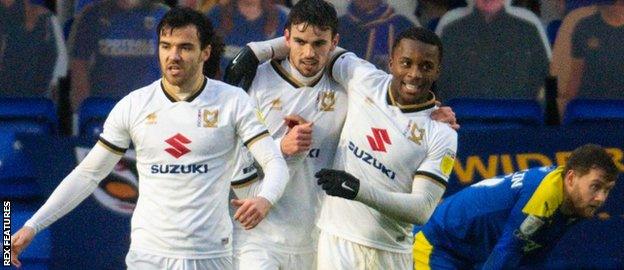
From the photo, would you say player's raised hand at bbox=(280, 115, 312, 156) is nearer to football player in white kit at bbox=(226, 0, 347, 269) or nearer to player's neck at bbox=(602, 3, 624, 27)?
football player in white kit at bbox=(226, 0, 347, 269)

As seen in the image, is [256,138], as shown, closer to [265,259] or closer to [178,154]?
[178,154]

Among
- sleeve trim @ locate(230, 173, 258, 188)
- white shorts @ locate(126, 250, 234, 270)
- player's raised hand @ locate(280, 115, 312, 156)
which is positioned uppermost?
player's raised hand @ locate(280, 115, 312, 156)

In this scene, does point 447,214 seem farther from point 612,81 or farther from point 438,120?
point 612,81

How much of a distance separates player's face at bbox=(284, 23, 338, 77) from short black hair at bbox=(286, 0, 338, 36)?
0.02m

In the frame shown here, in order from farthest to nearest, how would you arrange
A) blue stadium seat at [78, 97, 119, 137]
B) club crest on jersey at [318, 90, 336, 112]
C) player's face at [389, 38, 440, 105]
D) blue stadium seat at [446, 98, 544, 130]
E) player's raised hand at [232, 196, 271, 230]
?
blue stadium seat at [446, 98, 544, 130] < blue stadium seat at [78, 97, 119, 137] < club crest on jersey at [318, 90, 336, 112] < player's face at [389, 38, 440, 105] < player's raised hand at [232, 196, 271, 230]

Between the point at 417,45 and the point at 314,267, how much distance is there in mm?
1338

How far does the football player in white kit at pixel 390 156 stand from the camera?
8.01 metres

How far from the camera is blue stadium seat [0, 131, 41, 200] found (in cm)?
1072

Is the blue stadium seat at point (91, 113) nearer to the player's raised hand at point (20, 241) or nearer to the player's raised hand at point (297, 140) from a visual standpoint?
the player's raised hand at point (297, 140)

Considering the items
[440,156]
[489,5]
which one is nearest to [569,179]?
[440,156]

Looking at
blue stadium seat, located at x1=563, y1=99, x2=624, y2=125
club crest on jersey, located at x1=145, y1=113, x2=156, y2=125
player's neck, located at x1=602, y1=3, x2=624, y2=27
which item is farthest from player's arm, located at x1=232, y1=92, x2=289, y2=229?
player's neck, located at x1=602, y1=3, x2=624, y2=27

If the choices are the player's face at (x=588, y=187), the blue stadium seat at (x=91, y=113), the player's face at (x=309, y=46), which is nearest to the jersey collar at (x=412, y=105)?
the player's face at (x=309, y=46)

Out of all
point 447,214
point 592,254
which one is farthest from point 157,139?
point 592,254

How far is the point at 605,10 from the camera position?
11.8m
